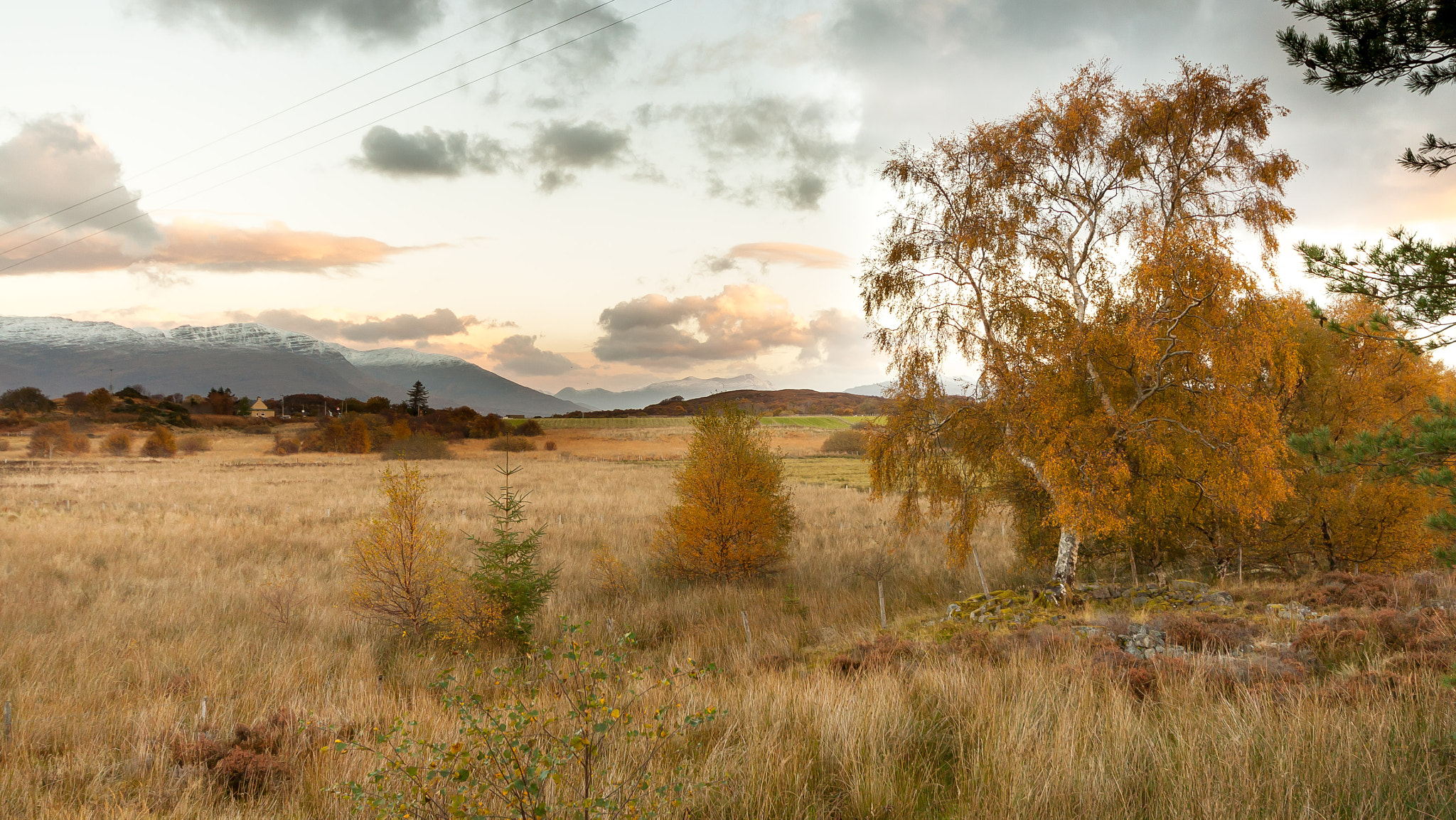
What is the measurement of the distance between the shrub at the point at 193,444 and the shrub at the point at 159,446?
3.03 meters

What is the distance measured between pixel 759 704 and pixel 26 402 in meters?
126

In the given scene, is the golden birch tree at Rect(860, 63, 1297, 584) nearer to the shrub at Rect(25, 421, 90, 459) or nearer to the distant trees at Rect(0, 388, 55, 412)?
the shrub at Rect(25, 421, 90, 459)

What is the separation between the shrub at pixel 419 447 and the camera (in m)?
66.6

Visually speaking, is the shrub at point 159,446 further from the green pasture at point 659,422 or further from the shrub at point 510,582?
the shrub at point 510,582

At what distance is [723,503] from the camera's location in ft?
52.5

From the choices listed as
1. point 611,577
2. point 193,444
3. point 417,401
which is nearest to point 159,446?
point 193,444

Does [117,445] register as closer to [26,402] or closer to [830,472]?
[26,402]

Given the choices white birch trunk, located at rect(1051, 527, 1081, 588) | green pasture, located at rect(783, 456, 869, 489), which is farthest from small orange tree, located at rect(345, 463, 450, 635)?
green pasture, located at rect(783, 456, 869, 489)

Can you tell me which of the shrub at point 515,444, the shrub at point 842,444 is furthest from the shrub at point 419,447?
the shrub at point 842,444

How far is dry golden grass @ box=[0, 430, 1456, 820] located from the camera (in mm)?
4000

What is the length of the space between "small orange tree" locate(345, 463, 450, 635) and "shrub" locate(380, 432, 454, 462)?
58.5 meters

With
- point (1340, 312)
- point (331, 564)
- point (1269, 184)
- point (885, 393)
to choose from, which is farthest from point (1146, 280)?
point (331, 564)

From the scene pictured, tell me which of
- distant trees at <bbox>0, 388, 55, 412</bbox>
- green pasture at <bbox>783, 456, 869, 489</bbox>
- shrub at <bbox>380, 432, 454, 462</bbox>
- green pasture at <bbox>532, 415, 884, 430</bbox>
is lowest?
green pasture at <bbox>783, 456, 869, 489</bbox>

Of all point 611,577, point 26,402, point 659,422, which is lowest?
point 611,577
